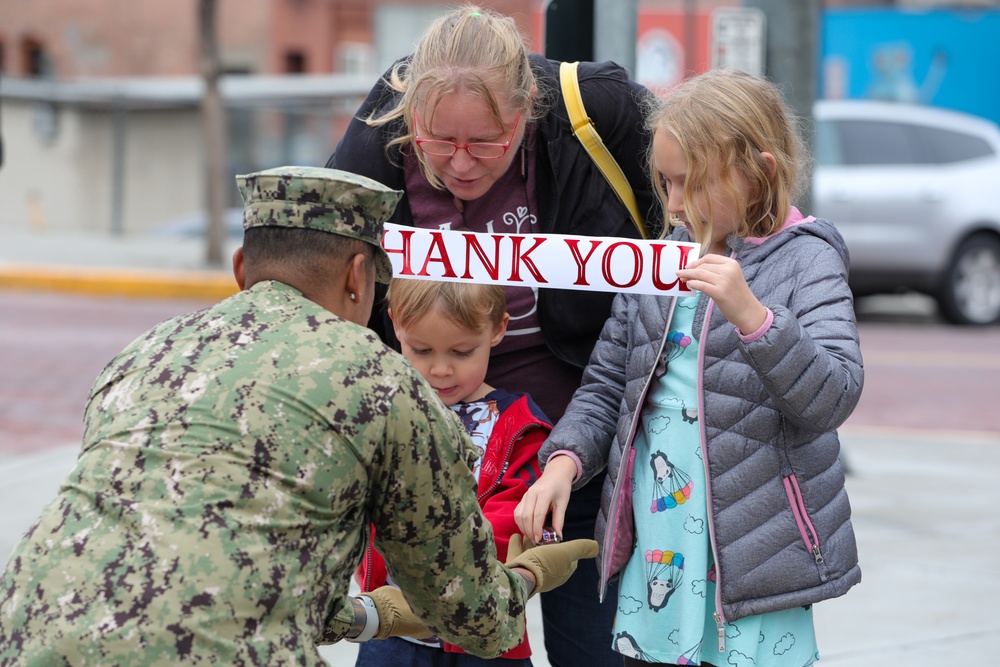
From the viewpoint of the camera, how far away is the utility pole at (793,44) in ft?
21.2

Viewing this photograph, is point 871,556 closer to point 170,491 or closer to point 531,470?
point 531,470

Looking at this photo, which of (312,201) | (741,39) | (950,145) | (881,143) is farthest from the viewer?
(950,145)

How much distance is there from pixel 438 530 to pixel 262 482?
11.6 inches

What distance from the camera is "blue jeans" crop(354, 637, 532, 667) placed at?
265cm

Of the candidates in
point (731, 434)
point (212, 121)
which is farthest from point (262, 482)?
point (212, 121)

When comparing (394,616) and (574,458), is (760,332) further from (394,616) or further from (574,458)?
(394,616)

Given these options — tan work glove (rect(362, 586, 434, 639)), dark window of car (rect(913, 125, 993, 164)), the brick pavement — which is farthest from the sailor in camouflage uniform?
dark window of car (rect(913, 125, 993, 164))

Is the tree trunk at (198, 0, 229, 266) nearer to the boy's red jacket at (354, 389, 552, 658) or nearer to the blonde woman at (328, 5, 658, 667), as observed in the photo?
the blonde woman at (328, 5, 658, 667)

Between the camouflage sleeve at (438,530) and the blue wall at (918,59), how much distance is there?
16.6 metres

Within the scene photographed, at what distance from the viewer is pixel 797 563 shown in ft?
7.68

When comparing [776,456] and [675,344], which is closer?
[776,456]

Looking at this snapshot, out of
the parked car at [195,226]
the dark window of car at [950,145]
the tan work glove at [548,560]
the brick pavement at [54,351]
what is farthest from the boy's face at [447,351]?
the parked car at [195,226]

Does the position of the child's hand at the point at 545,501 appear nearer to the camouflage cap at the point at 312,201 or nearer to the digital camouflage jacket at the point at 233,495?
the digital camouflage jacket at the point at 233,495

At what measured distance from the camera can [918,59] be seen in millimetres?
17797
